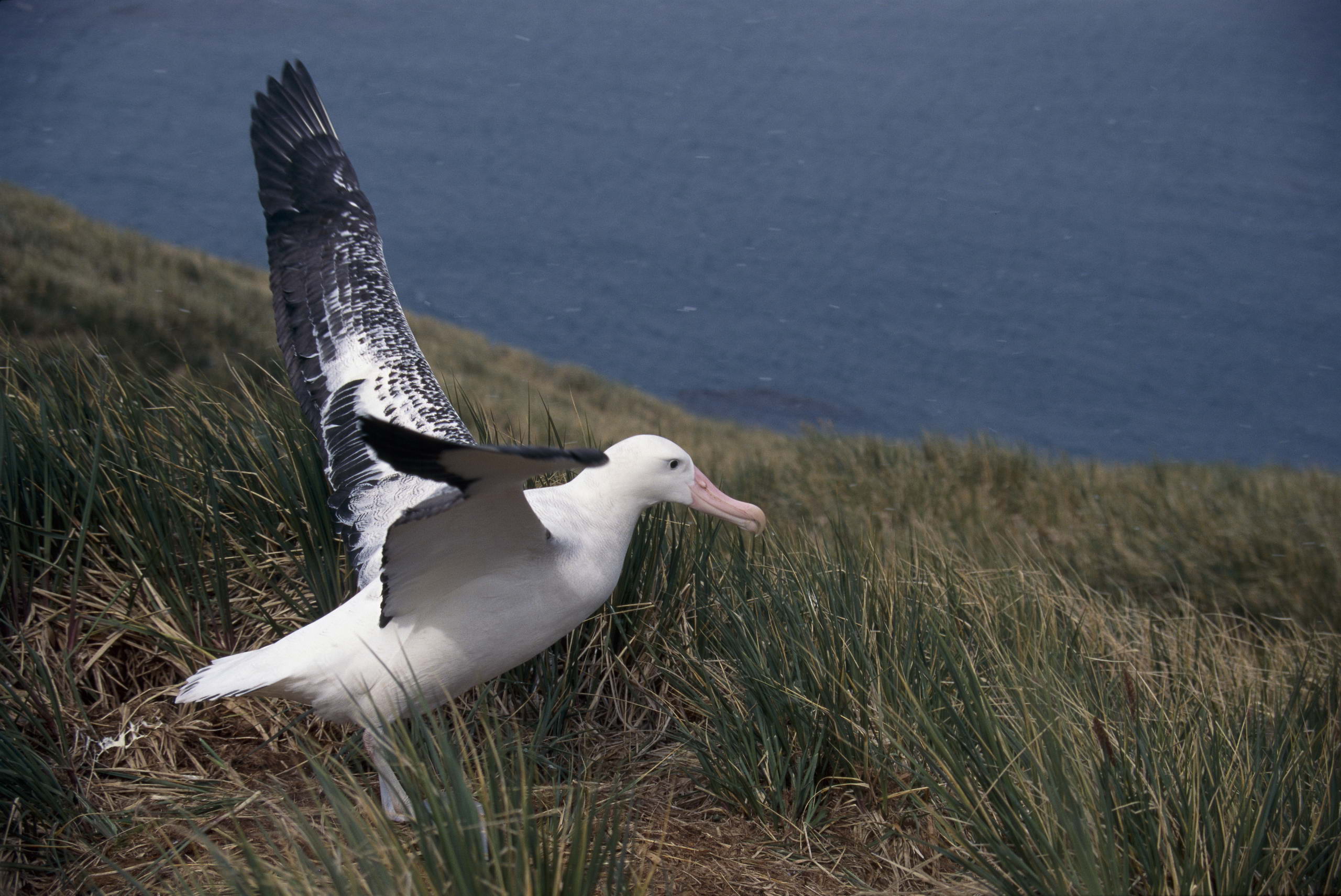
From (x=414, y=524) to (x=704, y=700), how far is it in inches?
37.8

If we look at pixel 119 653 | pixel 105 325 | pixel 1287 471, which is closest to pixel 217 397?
pixel 119 653

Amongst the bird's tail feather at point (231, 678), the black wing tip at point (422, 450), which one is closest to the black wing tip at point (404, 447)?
the black wing tip at point (422, 450)

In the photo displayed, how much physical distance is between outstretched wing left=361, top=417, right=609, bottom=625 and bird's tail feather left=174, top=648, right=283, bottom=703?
271mm

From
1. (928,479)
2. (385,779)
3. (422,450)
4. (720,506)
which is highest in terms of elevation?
(422,450)

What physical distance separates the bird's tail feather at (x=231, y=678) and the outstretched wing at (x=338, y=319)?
1.35 feet

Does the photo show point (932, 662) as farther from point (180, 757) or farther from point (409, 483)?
point (180, 757)

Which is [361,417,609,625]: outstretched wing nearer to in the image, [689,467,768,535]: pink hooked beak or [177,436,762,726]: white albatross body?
[177,436,762,726]: white albatross body

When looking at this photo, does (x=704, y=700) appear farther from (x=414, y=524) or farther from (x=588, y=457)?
A: (x=588, y=457)

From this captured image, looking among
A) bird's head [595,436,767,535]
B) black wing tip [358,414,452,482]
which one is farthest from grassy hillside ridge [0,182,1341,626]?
black wing tip [358,414,452,482]

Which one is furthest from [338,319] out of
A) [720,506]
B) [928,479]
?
[928,479]

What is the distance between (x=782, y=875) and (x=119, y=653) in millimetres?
1993

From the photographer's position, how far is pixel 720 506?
2.55 metres

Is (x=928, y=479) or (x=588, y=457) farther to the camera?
(x=928, y=479)

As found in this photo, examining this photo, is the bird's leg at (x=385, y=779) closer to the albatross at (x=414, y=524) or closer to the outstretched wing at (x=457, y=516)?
the albatross at (x=414, y=524)
